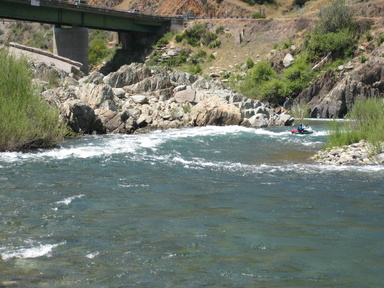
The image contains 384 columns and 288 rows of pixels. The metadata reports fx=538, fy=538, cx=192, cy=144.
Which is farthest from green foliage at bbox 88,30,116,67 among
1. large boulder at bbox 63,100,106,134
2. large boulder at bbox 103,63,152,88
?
large boulder at bbox 63,100,106,134

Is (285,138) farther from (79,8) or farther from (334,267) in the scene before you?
(79,8)

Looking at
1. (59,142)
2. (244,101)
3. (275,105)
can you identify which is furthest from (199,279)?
(275,105)

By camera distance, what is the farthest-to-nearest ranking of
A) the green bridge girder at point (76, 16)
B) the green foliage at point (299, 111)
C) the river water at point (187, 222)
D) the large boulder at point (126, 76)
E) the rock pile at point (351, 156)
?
the green bridge girder at point (76, 16), the green foliage at point (299, 111), the large boulder at point (126, 76), the rock pile at point (351, 156), the river water at point (187, 222)

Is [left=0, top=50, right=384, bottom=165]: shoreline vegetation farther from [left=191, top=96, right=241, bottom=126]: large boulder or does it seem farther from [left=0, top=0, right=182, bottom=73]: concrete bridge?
[left=0, top=0, right=182, bottom=73]: concrete bridge

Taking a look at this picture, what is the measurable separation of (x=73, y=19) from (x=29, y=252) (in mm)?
59755

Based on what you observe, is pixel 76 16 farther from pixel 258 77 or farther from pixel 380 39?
pixel 380 39

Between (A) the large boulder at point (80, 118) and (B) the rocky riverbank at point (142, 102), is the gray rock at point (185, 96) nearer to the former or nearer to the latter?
(B) the rocky riverbank at point (142, 102)

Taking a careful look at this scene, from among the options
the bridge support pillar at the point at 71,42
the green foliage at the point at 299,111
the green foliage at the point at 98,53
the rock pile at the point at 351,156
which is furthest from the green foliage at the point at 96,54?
the rock pile at the point at 351,156

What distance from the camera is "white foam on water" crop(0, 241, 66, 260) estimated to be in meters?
9.95

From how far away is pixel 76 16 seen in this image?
66.6 m

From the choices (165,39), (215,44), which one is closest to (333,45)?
(215,44)

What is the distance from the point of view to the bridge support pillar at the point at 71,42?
220 ft

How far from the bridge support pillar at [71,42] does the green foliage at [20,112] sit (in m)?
42.8

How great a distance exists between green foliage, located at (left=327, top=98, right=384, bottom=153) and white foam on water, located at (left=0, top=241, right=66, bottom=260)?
16197 mm
